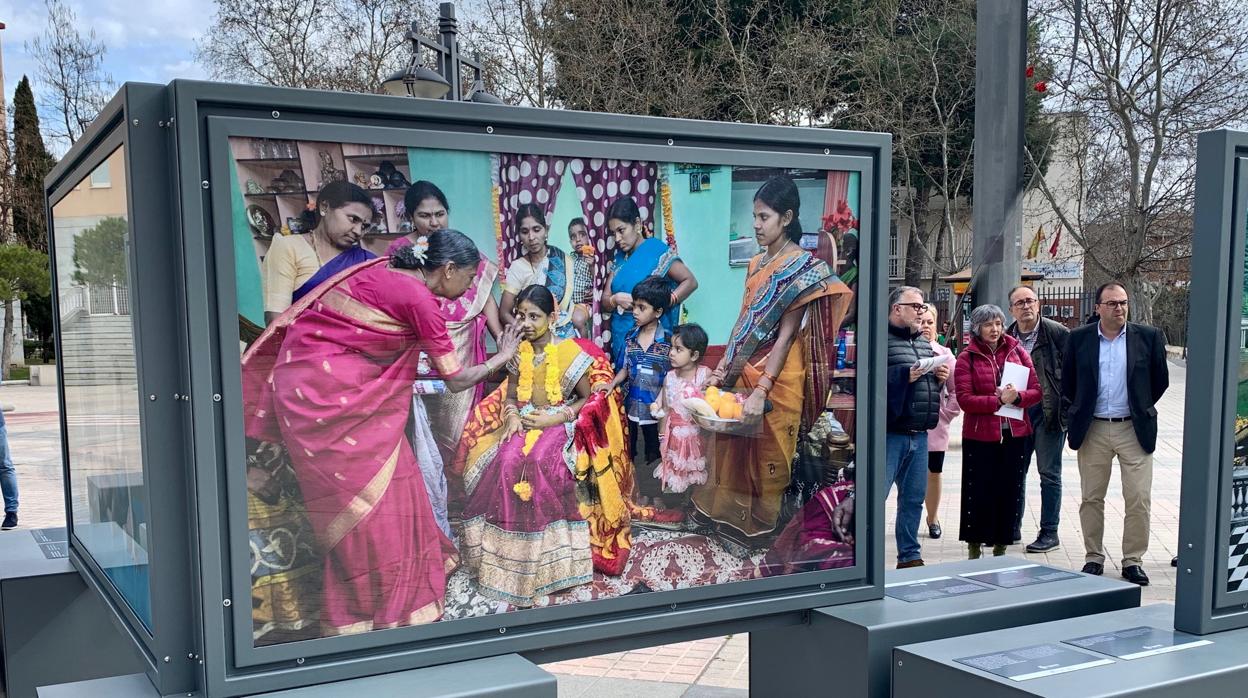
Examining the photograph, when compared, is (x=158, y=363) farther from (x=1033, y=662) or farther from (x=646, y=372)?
(x=1033, y=662)

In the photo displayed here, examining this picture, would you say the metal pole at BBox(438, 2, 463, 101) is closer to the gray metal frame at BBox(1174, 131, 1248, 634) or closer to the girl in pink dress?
the girl in pink dress

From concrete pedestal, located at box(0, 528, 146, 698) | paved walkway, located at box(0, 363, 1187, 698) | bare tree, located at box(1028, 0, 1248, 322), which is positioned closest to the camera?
concrete pedestal, located at box(0, 528, 146, 698)

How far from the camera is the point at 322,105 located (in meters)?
2.65

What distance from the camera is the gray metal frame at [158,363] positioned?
252 cm

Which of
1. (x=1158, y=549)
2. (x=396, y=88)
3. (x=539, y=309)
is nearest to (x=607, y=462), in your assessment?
(x=539, y=309)

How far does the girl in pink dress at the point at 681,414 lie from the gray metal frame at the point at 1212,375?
1544mm

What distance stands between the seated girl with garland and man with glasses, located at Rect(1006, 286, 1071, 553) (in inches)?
191

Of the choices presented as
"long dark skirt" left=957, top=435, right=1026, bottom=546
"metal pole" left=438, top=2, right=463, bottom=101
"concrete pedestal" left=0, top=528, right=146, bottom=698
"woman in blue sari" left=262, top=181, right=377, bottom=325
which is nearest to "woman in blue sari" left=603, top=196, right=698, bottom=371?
"woman in blue sari" left=262, top=181, right=377, bottom=325

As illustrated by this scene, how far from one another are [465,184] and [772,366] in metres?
1.25

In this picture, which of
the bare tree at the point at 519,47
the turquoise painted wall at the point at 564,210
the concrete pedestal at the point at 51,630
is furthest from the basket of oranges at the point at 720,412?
the bare tree at the point at 519,47

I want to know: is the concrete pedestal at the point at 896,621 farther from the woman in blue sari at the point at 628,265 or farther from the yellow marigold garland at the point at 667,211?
the yellow marigold garland at the point at 667,211

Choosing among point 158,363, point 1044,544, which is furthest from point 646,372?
point 1044,544

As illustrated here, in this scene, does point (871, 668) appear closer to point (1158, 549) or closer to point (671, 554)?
point (671, 554)

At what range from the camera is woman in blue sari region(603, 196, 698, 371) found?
317cm
